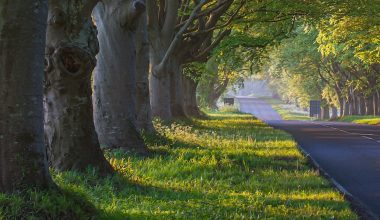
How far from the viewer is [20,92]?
204 inches

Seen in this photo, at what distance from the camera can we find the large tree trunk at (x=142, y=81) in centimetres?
1578

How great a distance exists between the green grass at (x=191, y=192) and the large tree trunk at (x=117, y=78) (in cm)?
66

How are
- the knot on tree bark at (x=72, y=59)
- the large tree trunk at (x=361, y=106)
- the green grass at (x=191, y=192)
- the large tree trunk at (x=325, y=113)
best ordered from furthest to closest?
the large tree trunk at (x=325, y=113) → the large tree trunk at (x=361, y=106) → the knot on tree bark at (x=72, y=59) → the green grass at (x=191, y=192)

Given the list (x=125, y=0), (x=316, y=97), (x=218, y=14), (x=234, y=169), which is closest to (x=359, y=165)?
(x=234, y=169)

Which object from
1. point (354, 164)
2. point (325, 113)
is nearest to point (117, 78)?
point (354, 164)

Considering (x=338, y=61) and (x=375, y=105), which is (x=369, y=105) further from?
(x=338, y=61)

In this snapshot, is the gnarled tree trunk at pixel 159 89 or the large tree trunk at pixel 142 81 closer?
the large tree trunk at pixel 142 81

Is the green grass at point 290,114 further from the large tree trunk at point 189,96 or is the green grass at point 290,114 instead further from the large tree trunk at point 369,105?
the large tree trunk at point 189,96

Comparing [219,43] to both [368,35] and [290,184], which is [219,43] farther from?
[290,184]

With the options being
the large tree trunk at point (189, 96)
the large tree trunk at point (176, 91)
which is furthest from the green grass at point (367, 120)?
the large tree trunk at point (176, 91)

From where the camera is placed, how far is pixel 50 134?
846cm

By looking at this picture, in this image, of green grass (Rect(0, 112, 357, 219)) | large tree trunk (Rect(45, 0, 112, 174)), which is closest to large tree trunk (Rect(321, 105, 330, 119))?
green grass (Rect(0, 112, 357, 219))

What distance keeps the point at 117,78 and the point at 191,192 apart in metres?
4.68

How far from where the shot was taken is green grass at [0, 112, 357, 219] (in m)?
5.45
